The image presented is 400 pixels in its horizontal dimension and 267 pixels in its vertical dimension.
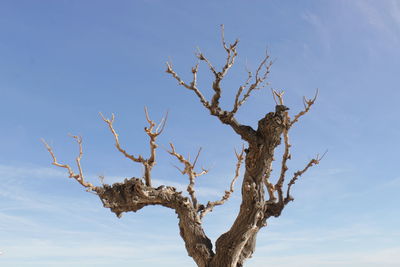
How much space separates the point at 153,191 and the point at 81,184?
1.75 meters

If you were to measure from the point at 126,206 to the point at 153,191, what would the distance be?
0.70 metres

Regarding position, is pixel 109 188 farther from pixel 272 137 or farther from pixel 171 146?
pixel 272 137

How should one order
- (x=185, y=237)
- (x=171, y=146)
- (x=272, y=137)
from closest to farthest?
1. (x=272, y=137)
2. (x=185, y=237)
3. (x=171, y=146)

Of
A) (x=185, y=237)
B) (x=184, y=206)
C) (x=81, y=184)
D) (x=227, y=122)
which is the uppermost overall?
(x=227, y=122)

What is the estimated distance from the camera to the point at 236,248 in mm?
8055

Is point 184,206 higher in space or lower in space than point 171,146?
lower

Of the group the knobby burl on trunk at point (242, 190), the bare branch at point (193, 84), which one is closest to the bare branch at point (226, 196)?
the knobby burl on trunk at point (242, 190)

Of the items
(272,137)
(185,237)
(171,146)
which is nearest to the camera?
(272,137)

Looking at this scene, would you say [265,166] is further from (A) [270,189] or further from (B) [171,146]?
(B) [171,146]

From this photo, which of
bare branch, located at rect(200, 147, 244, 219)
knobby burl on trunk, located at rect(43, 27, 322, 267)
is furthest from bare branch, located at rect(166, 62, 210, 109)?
bare branch, located at rect(200, 147, 244, 219)

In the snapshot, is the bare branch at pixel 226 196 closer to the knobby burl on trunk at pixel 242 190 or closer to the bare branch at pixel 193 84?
the knobby burl on trunk at pixel 242 190

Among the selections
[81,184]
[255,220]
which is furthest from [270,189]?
[81,184]

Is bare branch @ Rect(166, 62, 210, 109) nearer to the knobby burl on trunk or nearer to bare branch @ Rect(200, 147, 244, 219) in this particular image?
the knobby burl on trunk

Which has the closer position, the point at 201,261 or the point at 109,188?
the point at 201,261
